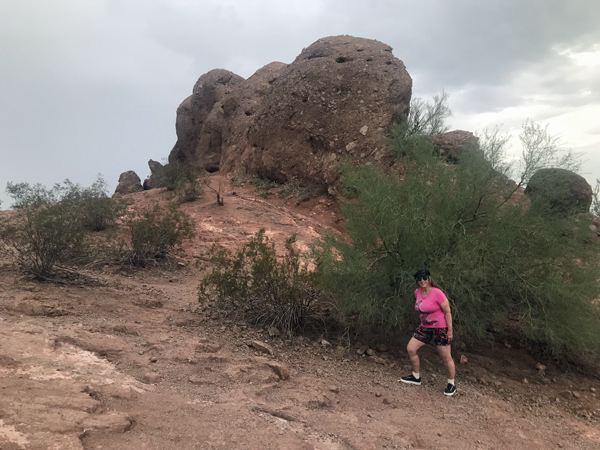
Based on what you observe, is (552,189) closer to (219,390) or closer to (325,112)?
(219,390)

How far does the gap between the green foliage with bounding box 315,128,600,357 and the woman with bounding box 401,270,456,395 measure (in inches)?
16.4

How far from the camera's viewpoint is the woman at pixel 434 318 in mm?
4172

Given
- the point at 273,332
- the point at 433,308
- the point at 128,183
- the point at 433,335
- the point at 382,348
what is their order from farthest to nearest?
the point at 128,183, the point at 382,348, the point at 273,332, the point at 433,335, the point at 433,308

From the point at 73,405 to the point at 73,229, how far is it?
15.7ft

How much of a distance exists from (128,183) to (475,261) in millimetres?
28246

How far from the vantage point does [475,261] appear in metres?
4.79

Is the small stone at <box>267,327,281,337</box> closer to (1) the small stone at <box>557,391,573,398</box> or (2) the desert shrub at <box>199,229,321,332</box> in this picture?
(2) the desert shrub at <box>199,229,321,332</box>

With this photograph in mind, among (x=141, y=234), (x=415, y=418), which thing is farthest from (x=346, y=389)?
(x=141, y=234)

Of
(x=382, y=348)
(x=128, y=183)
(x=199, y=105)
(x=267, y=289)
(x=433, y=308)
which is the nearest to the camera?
(x=433, y=308)

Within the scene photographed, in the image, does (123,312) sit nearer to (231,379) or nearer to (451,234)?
(231,379)

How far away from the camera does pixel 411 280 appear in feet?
15.9

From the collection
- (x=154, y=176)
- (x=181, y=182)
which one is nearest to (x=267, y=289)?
(x=181, y=182)

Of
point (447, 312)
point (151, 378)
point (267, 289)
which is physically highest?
point (447, 312)

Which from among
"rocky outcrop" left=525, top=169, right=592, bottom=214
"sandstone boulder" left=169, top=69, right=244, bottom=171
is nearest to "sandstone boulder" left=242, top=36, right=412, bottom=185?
"sandstone boulder" left=169, top=69, right=244, bottom=171
